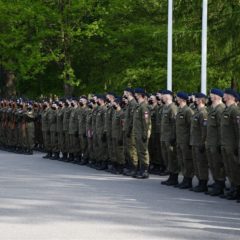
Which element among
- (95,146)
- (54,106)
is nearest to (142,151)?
(95,146)

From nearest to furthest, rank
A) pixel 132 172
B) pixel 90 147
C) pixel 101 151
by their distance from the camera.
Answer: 1. pixel 132 172
2. pixel 101 151
3. pixel 90 147

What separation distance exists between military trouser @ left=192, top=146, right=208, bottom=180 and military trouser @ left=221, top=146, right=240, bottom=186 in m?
0.96

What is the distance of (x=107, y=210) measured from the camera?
1166cm

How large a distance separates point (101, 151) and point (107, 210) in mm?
8473

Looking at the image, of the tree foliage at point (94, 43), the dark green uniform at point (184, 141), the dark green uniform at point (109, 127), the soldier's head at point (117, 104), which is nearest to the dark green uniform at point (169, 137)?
the dark green uniform at point (184, 141)

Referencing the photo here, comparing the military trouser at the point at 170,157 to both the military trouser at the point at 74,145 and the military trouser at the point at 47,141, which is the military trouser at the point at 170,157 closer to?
the military trouser at the point at 74,145

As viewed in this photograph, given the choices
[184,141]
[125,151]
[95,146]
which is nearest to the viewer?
[184,141]

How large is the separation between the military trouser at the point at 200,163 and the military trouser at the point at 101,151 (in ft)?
17.4

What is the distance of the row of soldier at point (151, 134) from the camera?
1385 cm

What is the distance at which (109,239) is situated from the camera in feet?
30.3

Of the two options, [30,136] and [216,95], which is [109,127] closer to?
[216,95]

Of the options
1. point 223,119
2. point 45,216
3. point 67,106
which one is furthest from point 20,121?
point 45,216

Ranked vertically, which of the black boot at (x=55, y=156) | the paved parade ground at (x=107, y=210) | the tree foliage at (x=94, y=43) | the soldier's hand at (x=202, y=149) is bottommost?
the paved parade ground at (x=107, y=210)

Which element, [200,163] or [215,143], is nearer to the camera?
[215,143]
